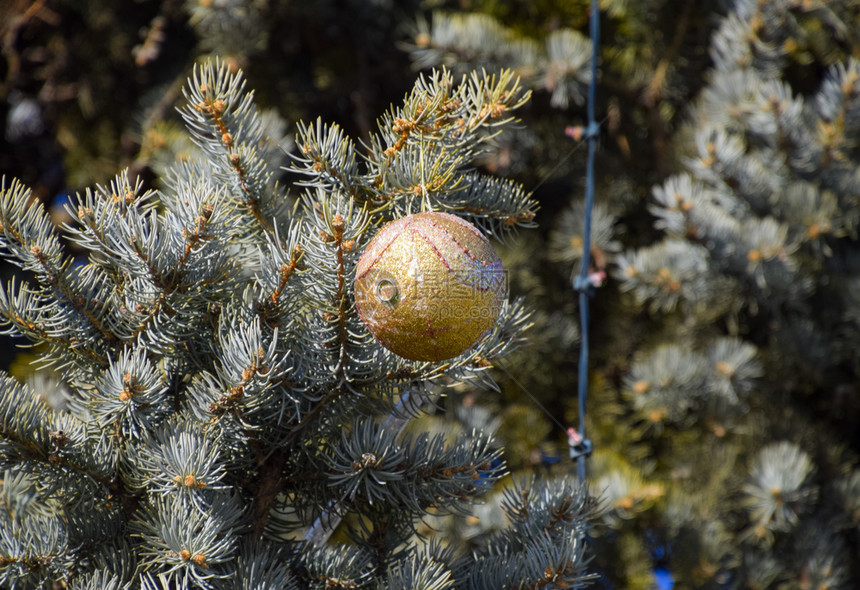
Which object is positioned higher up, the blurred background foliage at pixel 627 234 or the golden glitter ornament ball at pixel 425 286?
the golden glitter ornament ball at pixel 425 286

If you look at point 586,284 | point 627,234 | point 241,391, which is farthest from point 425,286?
point 627,234

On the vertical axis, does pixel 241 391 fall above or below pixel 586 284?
above

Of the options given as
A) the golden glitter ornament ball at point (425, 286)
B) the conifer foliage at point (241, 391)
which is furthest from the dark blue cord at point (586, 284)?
the golden glitter ornament ball at point (425, 286)

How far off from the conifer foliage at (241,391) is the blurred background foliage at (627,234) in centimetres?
53

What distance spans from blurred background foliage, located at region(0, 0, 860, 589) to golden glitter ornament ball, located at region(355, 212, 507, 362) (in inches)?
25.9

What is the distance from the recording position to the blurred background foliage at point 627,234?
1388mm

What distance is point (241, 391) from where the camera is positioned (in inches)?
25.6

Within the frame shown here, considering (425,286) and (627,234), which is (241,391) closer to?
(425,286)

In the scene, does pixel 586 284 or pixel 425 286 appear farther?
pixel 586 284

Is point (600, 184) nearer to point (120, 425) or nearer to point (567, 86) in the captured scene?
point (567, 86)

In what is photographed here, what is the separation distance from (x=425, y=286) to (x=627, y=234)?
1125mm

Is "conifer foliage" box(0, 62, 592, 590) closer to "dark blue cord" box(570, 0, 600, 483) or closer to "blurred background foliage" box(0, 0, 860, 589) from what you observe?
"dark blue cord" box(570, 0, 600, 483)

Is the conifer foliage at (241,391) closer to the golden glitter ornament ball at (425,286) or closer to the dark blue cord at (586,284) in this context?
the golden glitter ornament ball at (425,286)

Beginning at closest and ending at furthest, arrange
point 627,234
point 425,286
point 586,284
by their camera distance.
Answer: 1. point 425,286
2. point 586,284
3. point 627,234
